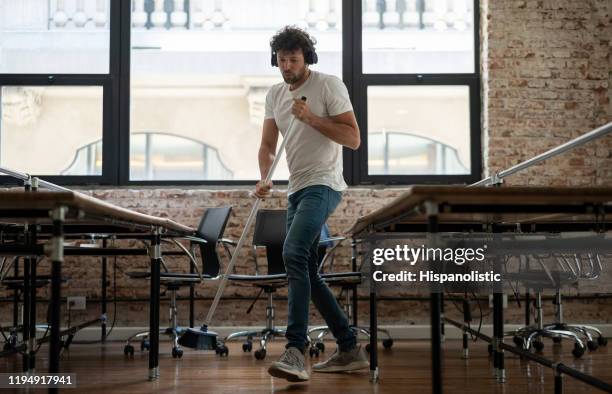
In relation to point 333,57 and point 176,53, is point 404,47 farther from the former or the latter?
point 176,53

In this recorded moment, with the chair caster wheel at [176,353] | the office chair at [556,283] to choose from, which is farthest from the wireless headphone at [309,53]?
the office chair at [556,283]

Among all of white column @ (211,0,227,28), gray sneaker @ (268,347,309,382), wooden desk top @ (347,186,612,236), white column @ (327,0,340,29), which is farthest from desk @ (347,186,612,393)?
white column @ (211,0,227,28)

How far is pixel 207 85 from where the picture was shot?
5652mm

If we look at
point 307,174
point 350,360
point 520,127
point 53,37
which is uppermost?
point 53,37

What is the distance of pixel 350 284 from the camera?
4.67 metres

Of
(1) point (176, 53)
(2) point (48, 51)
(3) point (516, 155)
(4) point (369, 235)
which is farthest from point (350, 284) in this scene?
(2) point (48, 51)

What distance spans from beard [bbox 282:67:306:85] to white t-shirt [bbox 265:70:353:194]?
4cm

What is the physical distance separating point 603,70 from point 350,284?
2558 millimetres

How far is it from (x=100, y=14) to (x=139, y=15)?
0.96ft

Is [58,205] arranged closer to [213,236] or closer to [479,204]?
[479,204]

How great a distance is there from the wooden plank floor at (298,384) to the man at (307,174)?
7.5 inches

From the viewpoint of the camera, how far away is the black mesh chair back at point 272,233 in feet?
15.7

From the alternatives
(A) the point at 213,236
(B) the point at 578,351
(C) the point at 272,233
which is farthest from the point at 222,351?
(B) the point at 578,351

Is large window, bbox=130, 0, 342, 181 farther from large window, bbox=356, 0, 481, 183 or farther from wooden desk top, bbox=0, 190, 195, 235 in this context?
wooden desk top, bbox=0, 190, 195, 235
